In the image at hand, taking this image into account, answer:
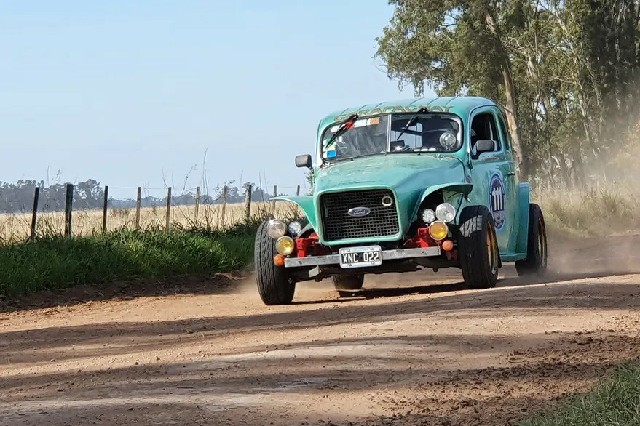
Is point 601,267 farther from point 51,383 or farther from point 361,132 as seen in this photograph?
point 51,383

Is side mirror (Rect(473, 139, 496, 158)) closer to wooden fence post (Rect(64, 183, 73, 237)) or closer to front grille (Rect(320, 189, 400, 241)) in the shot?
front grille (Rect(320, 189, 400, 241))

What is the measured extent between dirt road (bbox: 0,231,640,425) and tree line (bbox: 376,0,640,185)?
126 feet

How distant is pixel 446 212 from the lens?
1562 centimetres

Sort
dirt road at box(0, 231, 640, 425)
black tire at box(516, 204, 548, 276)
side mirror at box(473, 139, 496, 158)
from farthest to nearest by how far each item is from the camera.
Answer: black tire at box(516, 204, 548, 276) → side mirror at box(473, 139, 496, 158) → dirt road at box(0, 231, 640, 425)

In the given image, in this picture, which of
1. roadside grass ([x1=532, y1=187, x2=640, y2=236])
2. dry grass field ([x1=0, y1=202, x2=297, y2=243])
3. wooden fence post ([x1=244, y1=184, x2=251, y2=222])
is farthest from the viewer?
roadside grass ([x1=532, y1=187, x2=640, y2=236])

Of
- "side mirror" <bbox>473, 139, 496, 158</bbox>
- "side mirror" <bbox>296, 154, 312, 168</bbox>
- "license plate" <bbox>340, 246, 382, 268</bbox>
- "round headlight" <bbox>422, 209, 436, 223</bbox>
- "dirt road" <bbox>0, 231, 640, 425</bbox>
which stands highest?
"side mirror" <bbox>473, 139, 496, 158</bbox>

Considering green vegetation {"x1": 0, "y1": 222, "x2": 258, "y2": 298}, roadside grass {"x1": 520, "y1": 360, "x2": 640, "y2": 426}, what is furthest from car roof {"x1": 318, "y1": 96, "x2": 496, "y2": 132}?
roadside grass {"x1": 520, "y1": 360, "x2": 640, "y2": 426}

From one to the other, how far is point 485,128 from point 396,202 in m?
2.62

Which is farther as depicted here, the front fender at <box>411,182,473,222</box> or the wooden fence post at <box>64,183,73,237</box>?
the wooden fence post at <box>64,183,73,237</box>

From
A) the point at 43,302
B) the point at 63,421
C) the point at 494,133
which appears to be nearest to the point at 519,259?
the point at 494,133

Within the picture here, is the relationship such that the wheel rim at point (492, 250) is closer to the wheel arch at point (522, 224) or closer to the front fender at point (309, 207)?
the front fender at point (309, 207)

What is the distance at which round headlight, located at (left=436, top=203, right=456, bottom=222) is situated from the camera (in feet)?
51.1

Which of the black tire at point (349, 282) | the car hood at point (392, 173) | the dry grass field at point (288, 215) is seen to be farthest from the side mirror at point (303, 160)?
the dry grass field at point (288, 215)

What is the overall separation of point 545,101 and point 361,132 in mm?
52522
